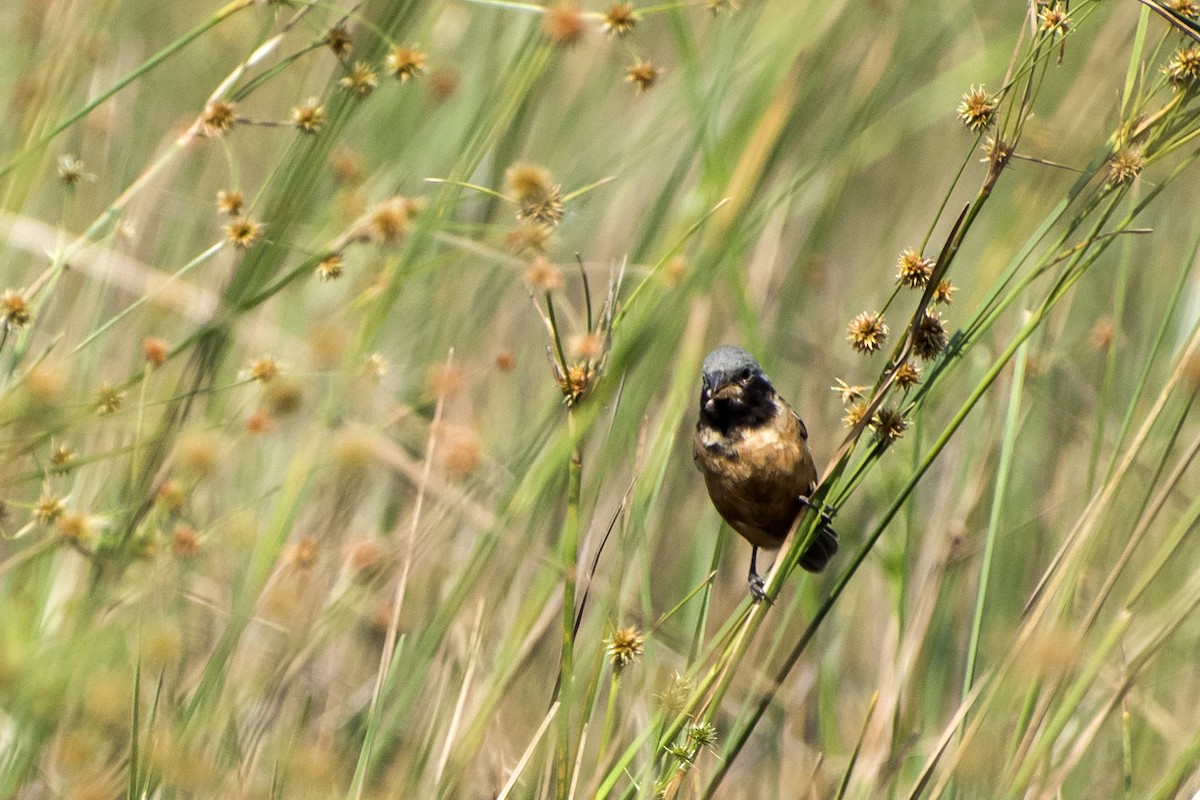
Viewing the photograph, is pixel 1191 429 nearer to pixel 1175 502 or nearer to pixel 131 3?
pixel 1175 502

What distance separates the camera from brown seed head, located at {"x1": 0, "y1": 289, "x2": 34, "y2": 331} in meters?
2.57

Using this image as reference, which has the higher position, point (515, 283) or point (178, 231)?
point (515, 283)

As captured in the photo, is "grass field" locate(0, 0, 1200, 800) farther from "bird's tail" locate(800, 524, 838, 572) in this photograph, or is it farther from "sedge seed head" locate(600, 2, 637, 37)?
"bird's tail" locate(800, 524, 838, 572)

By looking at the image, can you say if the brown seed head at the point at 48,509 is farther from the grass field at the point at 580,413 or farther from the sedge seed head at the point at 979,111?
the sedge seed head at the point at 979,111

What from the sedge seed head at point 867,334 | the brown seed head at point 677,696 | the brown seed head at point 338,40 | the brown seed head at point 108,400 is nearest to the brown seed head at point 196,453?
the brown seed head at point 108,400

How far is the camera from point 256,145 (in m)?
5.13

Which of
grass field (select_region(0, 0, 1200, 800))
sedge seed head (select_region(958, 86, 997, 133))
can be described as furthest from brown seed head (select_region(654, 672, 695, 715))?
sedge seed head (select_region(958, 86, 997, 133))

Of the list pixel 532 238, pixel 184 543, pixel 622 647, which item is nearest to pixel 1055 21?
pixel 532 238

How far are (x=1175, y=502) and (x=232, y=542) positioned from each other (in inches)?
110

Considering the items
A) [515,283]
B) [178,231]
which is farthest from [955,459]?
[178,231]

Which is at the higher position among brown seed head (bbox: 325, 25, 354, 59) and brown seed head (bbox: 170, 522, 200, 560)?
brown seed head (bbox: 325, 25, 354, 59)

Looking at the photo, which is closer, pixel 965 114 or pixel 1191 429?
pixel 965 114

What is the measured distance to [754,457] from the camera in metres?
3.37

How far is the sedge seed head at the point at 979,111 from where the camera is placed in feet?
7.08
